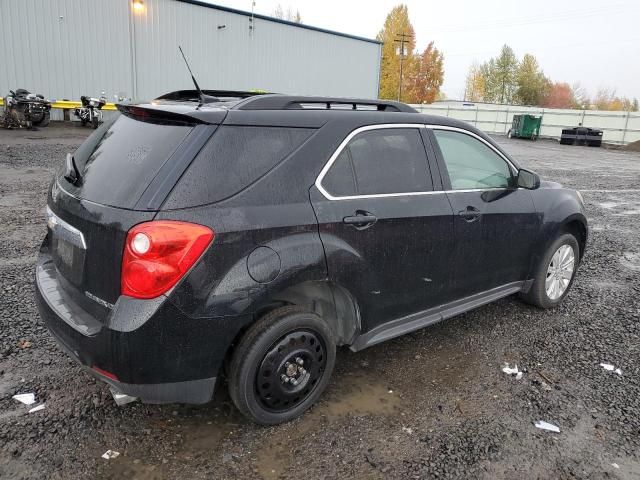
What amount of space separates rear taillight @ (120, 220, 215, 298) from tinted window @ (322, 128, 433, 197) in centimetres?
87

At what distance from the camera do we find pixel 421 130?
3408 mm

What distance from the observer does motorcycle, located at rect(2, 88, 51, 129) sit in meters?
16.3

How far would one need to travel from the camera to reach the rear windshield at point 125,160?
2.45 metres

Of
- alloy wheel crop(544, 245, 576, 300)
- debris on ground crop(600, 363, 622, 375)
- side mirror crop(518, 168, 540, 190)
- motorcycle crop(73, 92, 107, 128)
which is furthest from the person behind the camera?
motorcycle crop(73, 92, 107, 128)

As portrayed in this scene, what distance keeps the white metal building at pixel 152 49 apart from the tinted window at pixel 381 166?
2145 centimetres

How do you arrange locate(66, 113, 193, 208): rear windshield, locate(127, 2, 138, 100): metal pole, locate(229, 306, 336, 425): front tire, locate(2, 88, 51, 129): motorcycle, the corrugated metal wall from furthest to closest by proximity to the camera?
the corrugated metal wall → locate(127, 2, 138, 100): metal pole → locate(2, 88, 51, 129): motorcycle → locate(229, 306, 336, 425): front tire → locate(66, 113, 193, 208): rear windshield


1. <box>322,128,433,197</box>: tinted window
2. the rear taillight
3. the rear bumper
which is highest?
<box>322,128,433,197</box>: tinted window

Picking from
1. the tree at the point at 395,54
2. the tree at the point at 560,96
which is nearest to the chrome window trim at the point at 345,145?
the tree at the point at 395,54

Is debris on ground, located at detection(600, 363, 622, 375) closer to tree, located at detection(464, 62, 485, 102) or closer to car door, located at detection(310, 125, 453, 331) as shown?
car door, located at detection(310, 125, 453, 331)

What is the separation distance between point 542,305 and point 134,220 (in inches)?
143

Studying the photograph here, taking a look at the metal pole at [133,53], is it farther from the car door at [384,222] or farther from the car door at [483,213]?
the car door at [384,222]


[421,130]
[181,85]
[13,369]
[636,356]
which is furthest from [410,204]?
[181,85]

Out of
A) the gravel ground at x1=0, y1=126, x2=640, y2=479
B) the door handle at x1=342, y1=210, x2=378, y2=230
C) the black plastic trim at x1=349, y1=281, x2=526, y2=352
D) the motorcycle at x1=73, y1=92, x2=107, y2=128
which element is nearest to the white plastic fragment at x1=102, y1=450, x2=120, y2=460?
the gravel ground at x1=0, y1=126, x2=640, y2=479

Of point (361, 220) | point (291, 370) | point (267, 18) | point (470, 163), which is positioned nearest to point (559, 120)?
point (267, 18)
